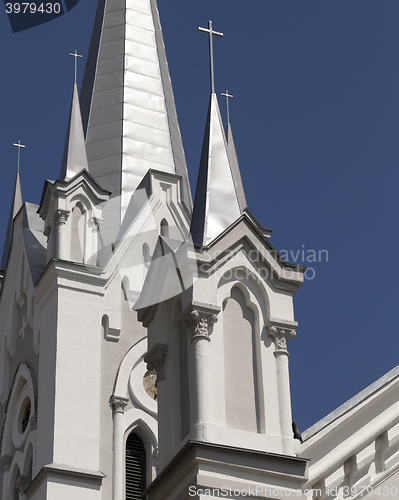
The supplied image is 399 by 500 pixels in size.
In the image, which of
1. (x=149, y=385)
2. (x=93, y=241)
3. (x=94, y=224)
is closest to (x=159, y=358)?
→ (x=149, y=385)

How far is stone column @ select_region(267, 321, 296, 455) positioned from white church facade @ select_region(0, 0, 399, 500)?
2 cm

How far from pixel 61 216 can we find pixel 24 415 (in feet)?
11.3

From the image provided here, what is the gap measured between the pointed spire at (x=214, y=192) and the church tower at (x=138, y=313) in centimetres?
2

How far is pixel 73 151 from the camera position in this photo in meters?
21.5

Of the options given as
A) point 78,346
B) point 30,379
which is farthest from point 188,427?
point 30,379

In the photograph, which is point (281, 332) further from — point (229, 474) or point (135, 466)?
point (135, 466)

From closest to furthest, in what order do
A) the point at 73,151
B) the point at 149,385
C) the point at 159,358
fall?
the point at 159,358
the point at 149,385
the point at 73,151

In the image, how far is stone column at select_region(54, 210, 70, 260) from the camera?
19.8 m

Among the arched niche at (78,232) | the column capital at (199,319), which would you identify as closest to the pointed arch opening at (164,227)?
the arched niche at (78,232)

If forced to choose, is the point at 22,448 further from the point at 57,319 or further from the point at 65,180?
the point at 65,180

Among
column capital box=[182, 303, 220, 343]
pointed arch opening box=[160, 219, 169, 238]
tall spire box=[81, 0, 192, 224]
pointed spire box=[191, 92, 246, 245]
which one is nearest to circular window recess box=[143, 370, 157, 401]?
pointed arch opening box=[160, 219, 169, 238]

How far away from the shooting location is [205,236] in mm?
12375

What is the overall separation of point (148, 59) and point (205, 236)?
45.9 feet

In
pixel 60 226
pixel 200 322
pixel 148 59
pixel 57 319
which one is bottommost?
pixel 200 322
